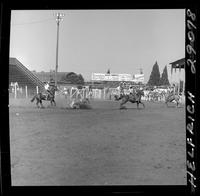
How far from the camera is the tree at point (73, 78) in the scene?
2602mm

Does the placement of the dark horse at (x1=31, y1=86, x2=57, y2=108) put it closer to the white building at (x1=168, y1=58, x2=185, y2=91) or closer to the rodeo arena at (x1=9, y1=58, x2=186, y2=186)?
the rodeo arena at (x1=9, y1=58, x2=186, y2=186)

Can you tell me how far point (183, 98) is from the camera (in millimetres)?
2520

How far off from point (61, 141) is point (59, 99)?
373mm

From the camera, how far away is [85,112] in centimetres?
264

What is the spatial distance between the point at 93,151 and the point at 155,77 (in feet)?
2.67

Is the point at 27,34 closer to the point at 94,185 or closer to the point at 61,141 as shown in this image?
the point at 61,141

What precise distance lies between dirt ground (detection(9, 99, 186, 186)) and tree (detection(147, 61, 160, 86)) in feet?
0.87

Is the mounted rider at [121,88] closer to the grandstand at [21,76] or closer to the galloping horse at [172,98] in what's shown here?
the galloping horse at [172,98]

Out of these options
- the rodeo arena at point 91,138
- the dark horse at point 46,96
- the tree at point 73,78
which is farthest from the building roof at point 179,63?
the dark horse at point 46,96

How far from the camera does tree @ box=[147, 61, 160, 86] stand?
2.59 meters

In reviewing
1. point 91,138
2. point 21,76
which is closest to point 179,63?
point 91,138

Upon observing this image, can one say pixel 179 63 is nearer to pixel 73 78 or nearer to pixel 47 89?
pixel 73 78

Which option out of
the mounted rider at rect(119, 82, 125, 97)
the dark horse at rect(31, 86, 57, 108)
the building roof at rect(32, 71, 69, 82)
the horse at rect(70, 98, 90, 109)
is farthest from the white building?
the dark horse at rect(31, 86, 57, 108)

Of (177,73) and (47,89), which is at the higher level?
(177,73)
